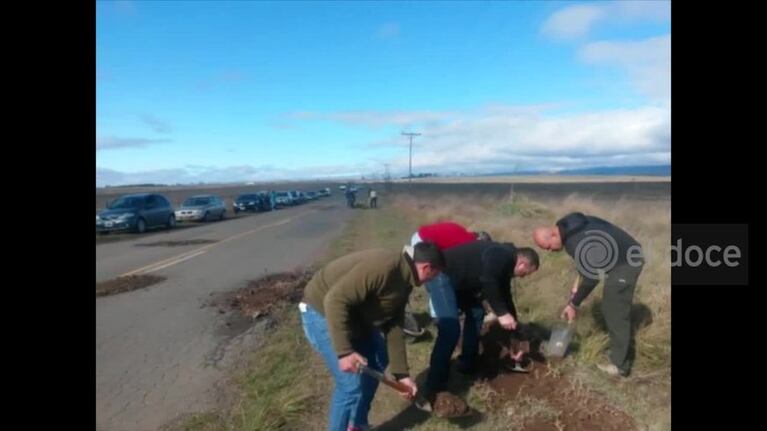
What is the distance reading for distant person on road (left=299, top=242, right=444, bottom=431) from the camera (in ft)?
9.85

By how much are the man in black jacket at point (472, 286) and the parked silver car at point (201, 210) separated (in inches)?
984

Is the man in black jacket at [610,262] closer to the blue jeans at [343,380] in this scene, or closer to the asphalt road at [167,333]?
the blue jeans at [343,380]

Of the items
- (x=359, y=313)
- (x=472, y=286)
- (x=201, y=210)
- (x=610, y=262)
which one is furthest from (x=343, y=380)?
(x=201, y=210)

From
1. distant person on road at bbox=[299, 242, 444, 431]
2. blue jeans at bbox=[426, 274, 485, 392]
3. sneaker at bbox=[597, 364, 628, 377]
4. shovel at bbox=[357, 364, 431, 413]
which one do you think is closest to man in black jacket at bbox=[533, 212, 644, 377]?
sneaker at bbox=[597, 364, 628, 377]

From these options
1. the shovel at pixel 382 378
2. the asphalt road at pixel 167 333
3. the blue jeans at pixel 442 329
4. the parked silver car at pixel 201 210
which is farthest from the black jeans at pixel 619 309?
the parked silver car at pixel 201 210

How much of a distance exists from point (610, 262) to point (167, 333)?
534cm

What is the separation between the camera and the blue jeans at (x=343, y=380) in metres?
3.21

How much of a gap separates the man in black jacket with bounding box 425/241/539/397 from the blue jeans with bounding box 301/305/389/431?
864 mm

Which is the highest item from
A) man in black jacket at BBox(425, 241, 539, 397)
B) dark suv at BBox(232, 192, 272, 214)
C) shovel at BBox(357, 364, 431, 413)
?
dark suv at BBox(232, 192, 272, 214)

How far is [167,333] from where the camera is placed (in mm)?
6637

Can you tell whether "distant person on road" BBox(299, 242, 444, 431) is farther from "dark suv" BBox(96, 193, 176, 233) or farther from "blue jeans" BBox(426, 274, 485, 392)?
"dark suv" BBox(96, 193, 176, 233)

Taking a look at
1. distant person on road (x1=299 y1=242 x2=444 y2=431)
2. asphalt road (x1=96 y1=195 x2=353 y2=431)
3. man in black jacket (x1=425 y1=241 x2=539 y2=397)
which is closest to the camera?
distant person on road (x1=299 y1=242 x2=444 y2=431)
